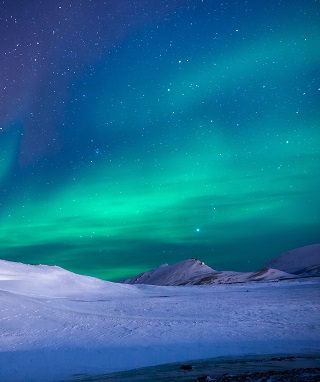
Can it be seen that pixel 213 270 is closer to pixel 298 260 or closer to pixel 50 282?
pixel 298 260

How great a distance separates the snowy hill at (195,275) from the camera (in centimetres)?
5746

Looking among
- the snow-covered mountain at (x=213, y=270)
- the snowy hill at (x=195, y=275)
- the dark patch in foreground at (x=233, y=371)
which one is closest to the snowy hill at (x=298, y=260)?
the snow-covered mountain at (x=213, y=270)

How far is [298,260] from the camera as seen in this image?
277 ft

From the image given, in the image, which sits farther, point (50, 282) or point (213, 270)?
point (213, 270)

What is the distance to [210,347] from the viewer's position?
7.06 meters

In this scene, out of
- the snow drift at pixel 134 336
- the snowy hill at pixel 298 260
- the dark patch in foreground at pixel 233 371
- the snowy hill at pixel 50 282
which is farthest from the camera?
the snowy hill at pixel 298 260

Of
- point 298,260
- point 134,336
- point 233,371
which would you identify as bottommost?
point 233,371

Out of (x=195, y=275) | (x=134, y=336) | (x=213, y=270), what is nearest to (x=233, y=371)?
(x=134, y=336)

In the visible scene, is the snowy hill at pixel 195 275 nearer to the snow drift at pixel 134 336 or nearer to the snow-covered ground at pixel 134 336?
the snow-covered ground at pixel 134 336

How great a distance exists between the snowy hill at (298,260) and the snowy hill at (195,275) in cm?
1630

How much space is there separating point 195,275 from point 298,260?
78.5 feet

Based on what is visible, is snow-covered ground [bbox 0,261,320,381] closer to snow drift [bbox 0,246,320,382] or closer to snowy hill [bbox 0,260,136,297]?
snow drift [bbox 0,246,320,382]

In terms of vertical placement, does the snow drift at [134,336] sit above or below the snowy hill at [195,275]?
below

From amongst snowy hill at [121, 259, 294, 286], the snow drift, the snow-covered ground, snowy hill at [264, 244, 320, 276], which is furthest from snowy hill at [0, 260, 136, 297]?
snowy hill at [264, 244, 320, 276]
